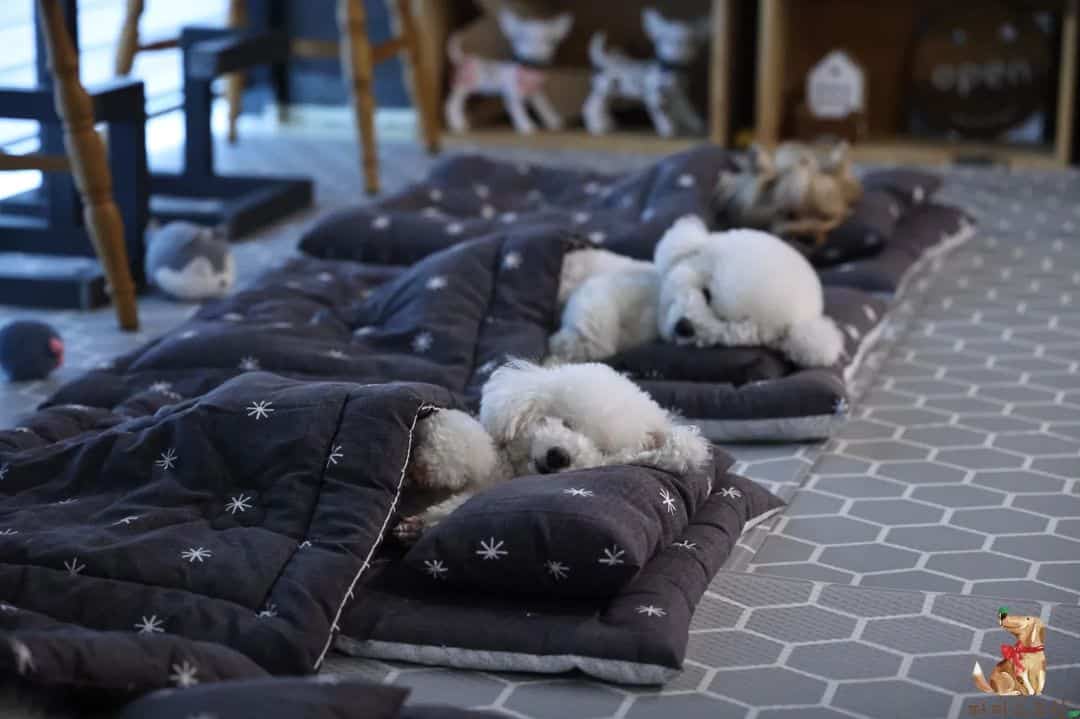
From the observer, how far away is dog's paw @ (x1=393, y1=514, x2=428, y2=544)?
1.67 m

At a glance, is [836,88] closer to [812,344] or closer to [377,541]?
[812,344]

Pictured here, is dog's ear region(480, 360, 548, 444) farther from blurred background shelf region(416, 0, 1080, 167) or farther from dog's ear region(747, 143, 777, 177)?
blurred background shelf region(416, 0, 1080, 167)

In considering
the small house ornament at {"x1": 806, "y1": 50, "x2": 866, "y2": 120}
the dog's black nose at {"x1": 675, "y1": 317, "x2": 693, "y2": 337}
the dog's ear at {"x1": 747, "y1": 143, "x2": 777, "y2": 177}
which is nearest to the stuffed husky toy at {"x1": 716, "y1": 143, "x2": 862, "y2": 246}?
the dog's ear at {"x1": 747, "y1": 143, "x2": 777, "y2": 177}

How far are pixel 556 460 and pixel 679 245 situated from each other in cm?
65

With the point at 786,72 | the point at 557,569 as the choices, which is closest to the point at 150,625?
the point at 557,569

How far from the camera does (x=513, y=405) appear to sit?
1.73 metres

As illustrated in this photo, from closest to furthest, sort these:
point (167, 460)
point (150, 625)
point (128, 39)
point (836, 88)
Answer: point (150, 625), point (167, 460), point (128, 39), point (836, 88)

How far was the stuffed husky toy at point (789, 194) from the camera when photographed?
2.85 metres

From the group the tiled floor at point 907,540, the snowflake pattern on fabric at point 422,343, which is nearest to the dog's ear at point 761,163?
the tiled floor at point 907,540

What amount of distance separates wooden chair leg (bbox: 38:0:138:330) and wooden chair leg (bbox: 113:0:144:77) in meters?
1.05

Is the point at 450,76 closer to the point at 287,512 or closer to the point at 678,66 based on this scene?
the point at 678,66

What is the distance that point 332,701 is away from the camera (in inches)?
48.6

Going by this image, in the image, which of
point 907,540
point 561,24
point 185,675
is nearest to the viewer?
point 185,675

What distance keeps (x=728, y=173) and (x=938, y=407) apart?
0.89m
